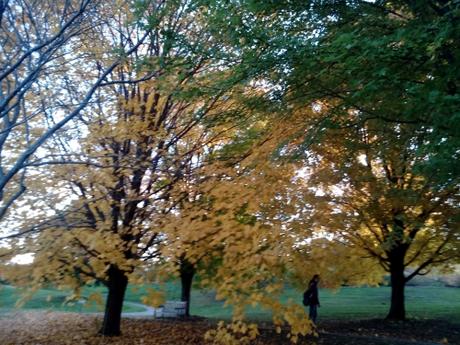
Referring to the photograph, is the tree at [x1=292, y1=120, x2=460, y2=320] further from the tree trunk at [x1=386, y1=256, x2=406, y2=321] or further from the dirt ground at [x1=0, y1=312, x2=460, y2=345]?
the tree trunk at [x1=386, y1=256, x2=406, y2=321]

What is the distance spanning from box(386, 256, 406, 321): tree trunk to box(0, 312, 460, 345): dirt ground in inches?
20.3

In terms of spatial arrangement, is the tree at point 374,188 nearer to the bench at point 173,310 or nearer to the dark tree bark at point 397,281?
the dark tree bark at point 397,281

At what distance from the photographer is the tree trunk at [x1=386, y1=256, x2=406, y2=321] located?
14.2 metres

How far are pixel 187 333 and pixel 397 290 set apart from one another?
674cm

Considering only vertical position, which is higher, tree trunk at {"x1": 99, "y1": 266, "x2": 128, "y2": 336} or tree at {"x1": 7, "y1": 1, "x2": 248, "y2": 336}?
tree at {"x1": 7, "y1": 1, "x2": 248, "y2": 336}

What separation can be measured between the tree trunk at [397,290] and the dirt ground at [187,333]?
1.69 ft

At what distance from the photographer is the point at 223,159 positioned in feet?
27.8

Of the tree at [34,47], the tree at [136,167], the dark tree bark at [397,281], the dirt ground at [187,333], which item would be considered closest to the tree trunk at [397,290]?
the dark tree bark at [397,281]

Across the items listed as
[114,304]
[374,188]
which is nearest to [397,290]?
[374,188]

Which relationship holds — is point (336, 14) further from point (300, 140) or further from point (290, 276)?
point (290, 276)

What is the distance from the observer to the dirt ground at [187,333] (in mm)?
10734

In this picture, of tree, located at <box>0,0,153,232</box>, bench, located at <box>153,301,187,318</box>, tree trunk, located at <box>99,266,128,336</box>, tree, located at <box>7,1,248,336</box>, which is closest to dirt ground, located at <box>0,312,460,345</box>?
tree trunk, located at <box>99,266,128,336</box>

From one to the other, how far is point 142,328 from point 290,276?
804cm

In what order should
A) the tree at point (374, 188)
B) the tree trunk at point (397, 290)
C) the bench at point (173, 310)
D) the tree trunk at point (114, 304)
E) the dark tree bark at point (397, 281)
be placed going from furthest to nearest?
the bench at point (173, 310)
the tree trunk at point (397, 290)
the dark tree bark at point (397, 281)
the tree trunk at point (114, 304)
the tree at point (374, 188)
